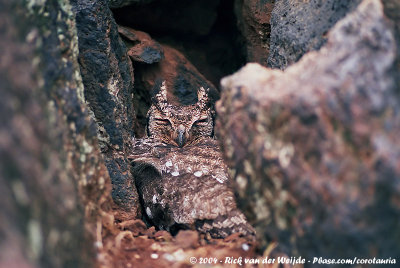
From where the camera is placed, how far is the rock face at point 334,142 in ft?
3.76

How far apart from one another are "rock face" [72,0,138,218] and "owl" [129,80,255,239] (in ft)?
0.75

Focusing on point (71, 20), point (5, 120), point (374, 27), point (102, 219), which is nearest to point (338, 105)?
point (374, 27)

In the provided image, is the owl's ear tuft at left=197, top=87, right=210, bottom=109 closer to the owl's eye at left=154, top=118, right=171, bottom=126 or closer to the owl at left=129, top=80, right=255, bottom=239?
the owl at left=129, top=80, right=255, bottom=239

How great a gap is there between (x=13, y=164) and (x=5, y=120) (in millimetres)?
113

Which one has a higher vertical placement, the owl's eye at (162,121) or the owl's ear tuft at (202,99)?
the owl's ear tuft at (202,99)

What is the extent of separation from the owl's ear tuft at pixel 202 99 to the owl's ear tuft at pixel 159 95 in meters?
0.33

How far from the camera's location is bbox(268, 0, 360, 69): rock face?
1837 mm

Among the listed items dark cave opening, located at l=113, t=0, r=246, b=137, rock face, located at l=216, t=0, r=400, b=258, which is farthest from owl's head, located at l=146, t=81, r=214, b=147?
rock face, located at l=216, t=0, r=400, b=258

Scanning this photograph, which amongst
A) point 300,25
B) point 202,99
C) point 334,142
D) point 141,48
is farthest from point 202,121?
point 334,142

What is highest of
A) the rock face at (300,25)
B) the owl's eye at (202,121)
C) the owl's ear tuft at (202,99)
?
the rock face at (300,25)

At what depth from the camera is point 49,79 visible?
1.43 metres

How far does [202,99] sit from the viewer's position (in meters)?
3.67

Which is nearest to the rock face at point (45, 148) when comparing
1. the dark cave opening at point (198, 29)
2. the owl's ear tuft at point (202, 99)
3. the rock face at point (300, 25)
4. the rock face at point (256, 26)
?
the rock face at point (300, 25)

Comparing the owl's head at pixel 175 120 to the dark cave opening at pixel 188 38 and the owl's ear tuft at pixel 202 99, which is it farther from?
the dark cave opening at pixel 188 38
